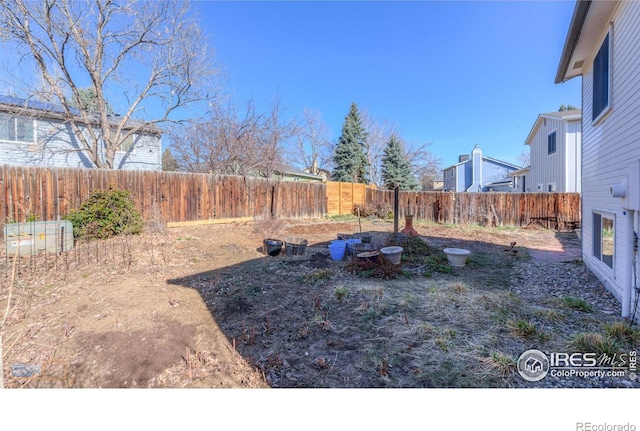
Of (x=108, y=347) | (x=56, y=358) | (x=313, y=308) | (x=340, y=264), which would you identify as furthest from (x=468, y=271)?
(x=56, y=358)

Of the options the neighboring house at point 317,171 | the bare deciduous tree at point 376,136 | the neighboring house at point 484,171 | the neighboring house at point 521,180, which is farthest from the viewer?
the neighboring house at point 317,171

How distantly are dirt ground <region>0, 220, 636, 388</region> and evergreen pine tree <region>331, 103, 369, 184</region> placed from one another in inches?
774

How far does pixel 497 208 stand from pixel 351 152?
14.4 meters

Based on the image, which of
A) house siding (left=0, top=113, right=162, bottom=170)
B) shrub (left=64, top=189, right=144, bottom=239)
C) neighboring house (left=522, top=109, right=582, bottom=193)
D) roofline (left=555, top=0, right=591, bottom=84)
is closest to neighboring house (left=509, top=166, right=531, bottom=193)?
neighboring house (left=522, top=109, right=582, bottom=193)

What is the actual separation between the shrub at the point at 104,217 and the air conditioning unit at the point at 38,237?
524 mm

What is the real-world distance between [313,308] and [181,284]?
2.45m

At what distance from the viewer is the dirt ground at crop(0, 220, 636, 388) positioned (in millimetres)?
2410

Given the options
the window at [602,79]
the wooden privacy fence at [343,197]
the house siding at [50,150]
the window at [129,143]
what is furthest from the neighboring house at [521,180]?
the house siding at [50,150]

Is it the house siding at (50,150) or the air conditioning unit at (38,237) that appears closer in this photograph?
the air conditioning unit at (38,237)

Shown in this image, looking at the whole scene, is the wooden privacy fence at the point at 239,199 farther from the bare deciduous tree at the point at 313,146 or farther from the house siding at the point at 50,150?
the bare deciduous tree at the point at 313,146

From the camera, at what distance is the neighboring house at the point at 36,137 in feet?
34.7

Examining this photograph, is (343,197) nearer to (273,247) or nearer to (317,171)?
(273,247)

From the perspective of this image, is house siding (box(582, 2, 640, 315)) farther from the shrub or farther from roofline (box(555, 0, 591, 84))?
the shrub

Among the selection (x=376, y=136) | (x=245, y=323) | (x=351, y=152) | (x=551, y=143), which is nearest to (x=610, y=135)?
(x=245, y=323)
